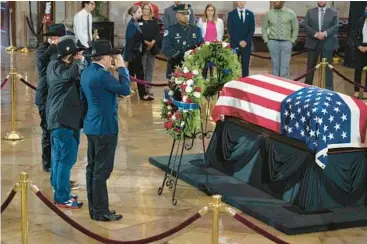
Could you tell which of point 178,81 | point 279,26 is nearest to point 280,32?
point 279,26

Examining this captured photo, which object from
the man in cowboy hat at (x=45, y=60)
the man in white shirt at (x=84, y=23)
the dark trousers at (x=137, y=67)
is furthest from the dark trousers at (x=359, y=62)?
the man in cowboy hat at (x=45, y=60)

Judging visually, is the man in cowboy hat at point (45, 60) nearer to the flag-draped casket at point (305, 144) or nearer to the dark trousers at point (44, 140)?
the dark trousers at point (44, 140)

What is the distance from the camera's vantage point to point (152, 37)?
1284 centimetres

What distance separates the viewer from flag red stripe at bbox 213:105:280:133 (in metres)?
7.93

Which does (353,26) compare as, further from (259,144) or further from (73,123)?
(73,123)

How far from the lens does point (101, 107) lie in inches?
274

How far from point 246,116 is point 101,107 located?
195 cm

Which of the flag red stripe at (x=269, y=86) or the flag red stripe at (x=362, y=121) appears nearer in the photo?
the flag red stripe at (x=362, y=121)

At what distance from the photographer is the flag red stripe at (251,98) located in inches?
310

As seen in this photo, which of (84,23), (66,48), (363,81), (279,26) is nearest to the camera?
(66,48)

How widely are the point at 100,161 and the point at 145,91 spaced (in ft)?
19.9

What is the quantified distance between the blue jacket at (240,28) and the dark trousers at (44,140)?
17.9ft

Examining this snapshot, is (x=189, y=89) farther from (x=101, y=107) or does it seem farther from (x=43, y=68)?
(x=43, y=68)

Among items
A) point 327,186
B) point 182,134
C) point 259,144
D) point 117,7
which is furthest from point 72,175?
point 117,7
